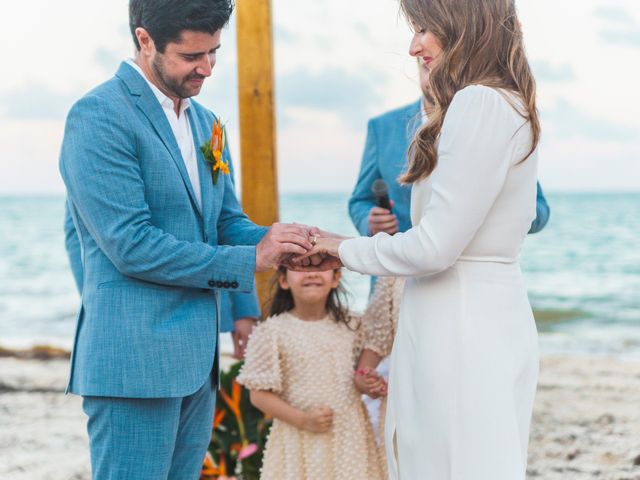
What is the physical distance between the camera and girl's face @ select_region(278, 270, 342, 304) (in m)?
3.19

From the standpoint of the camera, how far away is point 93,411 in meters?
2.32

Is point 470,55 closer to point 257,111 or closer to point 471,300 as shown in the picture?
point 471,300

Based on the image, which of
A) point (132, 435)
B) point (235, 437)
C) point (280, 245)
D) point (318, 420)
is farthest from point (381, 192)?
point (235, 437)

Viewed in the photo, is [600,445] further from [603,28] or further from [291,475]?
[603,28]

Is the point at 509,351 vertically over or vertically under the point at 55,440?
over

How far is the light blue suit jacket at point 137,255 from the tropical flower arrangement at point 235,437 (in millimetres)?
1284

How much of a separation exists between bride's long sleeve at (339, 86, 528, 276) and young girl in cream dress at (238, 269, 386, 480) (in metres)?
1.16

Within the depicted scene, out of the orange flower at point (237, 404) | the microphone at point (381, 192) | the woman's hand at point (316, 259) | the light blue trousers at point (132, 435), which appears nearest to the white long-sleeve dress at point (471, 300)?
the woman's hand at point (316, 259)

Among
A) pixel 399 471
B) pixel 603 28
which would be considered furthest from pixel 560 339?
pixel 603 28

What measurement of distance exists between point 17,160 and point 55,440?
20.6 meters

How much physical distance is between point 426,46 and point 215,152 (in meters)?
0.68

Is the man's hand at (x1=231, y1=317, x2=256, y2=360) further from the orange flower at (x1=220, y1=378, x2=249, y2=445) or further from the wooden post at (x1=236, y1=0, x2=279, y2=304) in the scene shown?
the wooden post at (x1=236, y1=0, x2=279, y2=304)

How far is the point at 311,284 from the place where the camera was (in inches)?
126

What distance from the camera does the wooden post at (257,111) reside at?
12.1 feet
